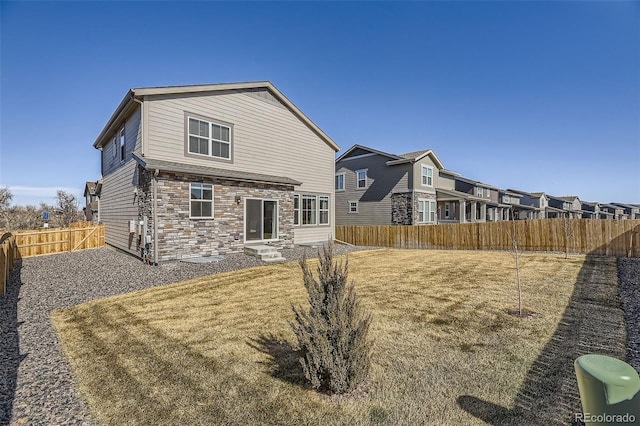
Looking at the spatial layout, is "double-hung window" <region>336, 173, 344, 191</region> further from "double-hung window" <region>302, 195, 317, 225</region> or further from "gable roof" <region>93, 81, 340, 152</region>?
"double-hung window" <region>302, 195, 317, 225</region>

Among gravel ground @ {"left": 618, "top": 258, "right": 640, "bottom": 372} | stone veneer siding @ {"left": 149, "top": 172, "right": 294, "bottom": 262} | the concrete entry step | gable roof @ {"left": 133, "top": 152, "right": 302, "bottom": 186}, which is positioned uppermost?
gable roof @ {"left": 133, "top": 152, "right": 302, "bottom": 186}

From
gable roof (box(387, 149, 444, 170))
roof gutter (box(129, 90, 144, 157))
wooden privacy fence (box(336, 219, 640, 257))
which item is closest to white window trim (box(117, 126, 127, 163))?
roof gutter (box(129, 90, 144, 157))

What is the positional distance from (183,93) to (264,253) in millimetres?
7277

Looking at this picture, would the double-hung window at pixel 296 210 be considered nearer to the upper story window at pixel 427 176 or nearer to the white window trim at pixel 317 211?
the white window trim at pixel 317 211

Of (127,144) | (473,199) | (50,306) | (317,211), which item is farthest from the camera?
(473,199)

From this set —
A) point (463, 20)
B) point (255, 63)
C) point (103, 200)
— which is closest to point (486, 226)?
point (463, 20)

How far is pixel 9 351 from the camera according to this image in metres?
4.30

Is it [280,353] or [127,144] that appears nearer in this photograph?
[280,353]

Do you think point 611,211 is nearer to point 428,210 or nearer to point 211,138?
point 428,210

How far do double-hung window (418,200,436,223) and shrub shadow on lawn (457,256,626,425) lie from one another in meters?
15.5

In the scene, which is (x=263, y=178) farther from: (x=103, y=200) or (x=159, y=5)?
(x=103, y=200)

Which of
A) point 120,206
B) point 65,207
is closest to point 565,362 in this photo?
point 120,206

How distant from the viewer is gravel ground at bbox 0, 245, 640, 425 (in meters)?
3.07

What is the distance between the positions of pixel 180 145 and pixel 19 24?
6144 mm
